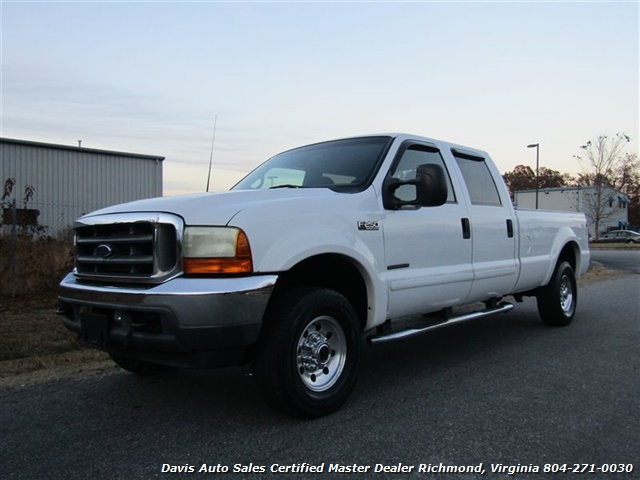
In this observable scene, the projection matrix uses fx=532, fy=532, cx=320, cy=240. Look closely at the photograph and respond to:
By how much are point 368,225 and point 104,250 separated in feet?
6.04

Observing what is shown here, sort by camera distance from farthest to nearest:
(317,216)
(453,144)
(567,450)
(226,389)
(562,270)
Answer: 1. (562,270)
2. (453,144)
3. (226,389)
4. (317,216)
5. (567,450)

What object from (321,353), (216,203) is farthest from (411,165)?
(216,203)

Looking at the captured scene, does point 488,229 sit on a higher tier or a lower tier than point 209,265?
higher

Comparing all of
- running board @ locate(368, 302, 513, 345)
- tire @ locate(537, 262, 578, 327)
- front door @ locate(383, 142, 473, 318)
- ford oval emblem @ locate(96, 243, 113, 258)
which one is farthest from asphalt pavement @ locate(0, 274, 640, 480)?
tire @ locate(537, 262, 578, 327)

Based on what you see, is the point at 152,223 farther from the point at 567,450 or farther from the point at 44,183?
the point at 44,183

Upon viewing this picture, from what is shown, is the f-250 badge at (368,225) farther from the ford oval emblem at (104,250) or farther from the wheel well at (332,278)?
the ford oval emblem at (104,250)

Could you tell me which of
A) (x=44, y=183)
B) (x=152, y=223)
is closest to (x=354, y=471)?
(x=152, y=223)

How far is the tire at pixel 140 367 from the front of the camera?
4.39 m

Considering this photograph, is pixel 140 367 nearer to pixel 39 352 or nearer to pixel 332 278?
pixel 39 352

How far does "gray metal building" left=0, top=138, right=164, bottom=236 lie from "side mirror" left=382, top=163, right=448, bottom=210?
17923 millimetres

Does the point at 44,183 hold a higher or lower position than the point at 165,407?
higher

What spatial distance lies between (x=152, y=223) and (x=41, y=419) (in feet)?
5.42

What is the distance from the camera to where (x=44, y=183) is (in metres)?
21.5

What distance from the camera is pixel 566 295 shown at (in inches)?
279
